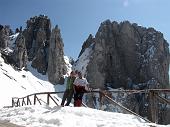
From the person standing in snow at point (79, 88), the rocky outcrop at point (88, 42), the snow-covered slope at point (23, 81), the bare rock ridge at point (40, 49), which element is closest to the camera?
the person standing in snow at point (79, 88)

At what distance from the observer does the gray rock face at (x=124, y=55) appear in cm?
13162

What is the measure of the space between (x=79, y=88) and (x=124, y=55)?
120655 mm

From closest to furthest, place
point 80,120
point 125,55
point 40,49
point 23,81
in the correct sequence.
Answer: point 80,120, point 23,81, point 125,55, point 40,49

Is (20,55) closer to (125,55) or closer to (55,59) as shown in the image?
(55,59)

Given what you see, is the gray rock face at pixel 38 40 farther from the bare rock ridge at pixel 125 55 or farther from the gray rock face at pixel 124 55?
the gray rock face at pixel 124 55

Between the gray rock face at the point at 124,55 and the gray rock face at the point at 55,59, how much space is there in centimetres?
1720

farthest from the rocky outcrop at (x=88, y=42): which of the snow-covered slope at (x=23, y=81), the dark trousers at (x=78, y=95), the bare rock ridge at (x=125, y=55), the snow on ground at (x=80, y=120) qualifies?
the snow on ground at (x=80, y=120)

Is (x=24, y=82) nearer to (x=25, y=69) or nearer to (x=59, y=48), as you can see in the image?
(x=25, y=69)

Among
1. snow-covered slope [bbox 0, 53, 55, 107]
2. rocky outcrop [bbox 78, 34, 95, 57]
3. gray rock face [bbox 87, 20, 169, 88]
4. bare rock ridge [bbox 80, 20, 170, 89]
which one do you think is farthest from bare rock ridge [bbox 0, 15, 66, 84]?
gray rock face [bbox 87, 20, 169, 88]

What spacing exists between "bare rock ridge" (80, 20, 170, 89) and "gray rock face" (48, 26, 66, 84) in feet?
55.0

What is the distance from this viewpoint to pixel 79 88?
18.3 m

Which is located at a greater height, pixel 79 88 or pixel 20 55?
pixel 20 55

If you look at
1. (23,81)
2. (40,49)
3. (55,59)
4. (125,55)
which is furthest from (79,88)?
(40,49)

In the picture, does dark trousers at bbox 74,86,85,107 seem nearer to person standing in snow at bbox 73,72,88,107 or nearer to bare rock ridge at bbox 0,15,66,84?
person standing in snow at bbox 73,72,88,107
